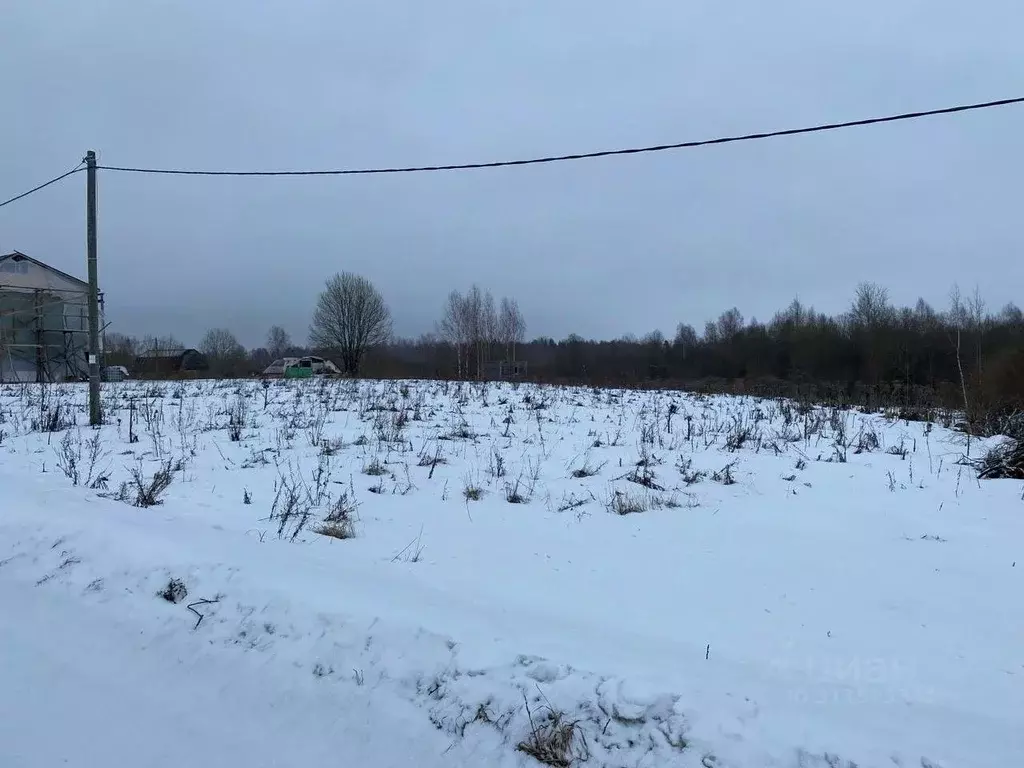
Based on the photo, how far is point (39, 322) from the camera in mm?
27781

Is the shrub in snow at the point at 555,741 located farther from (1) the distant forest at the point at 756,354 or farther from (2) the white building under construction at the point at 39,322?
(2) the white building under construction at the point at 39,322

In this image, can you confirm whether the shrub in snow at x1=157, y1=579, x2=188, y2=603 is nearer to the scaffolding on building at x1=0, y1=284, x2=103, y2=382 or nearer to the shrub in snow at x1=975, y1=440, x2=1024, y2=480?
the shrub in snow at x1=975, y1=440, x2=1024, y2=480

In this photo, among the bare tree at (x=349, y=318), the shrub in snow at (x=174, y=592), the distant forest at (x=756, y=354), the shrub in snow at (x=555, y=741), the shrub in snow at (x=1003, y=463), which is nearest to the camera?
the shrub in snow at (x=555, y=741)

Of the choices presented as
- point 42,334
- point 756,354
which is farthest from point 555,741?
point 756,354

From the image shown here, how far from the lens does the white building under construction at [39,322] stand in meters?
27.0

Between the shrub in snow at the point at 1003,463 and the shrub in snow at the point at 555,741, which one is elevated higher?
the shrub in snow at the point at 1003,463

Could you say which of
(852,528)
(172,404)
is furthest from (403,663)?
(172,404)

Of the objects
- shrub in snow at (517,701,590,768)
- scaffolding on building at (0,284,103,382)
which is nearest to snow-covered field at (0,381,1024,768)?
shrub in snow at (517,701,590,768)

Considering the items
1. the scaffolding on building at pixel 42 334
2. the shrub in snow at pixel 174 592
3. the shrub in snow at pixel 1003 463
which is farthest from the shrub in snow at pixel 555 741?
the scaffolding on building at pixel 42 334

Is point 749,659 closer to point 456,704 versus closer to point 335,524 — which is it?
point 456,704

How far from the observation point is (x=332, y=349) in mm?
46656

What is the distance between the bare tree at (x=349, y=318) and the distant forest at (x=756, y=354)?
1.30 m

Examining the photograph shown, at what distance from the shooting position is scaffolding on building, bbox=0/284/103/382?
26.9 m

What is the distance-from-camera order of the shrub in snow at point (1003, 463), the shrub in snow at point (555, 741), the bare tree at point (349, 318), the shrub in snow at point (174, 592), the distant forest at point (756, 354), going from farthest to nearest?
the bare tree at point (349, 318) < the distant forest at point (756, 354) < the shrub in snow at point (1003, 463) < the shrub in snow at point (174, 592) < the shrub in snow at point (555, 741)
